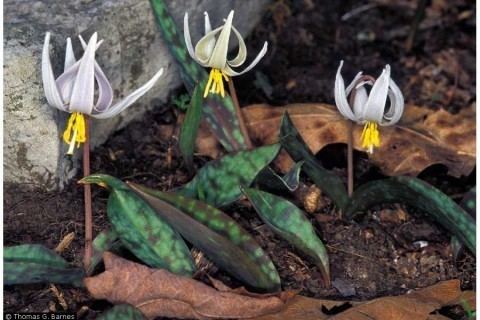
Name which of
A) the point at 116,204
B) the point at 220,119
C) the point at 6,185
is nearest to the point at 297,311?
the point at 116,204

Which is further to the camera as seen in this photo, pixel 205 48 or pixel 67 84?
pixel 205 48

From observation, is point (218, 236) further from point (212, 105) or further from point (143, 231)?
point (212, 105)

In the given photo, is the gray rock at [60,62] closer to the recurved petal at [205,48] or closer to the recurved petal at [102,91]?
the recurved petal at [102,91]

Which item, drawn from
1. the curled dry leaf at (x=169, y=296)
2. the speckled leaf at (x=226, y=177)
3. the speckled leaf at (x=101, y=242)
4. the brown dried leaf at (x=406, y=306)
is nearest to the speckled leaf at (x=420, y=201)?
the brown dried leaf at (x=406, y=306)

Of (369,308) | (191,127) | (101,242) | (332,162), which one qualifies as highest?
(191,127)

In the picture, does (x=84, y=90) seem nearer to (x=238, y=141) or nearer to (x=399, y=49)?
(x=238, y=141)

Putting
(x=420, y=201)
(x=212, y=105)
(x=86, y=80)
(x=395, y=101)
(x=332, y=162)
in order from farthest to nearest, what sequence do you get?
(x=332, y=162)
(x=212, y=105)
(x=420, y=201)
(x=395, y=101)
(x=86, y=80)

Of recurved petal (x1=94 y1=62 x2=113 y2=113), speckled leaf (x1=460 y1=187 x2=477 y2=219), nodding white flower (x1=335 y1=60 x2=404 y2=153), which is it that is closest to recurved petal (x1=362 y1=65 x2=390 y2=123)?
nodding white flower (x1=335 y1=60 x2=404 y2=153)

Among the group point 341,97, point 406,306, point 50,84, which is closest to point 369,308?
point 406,306
